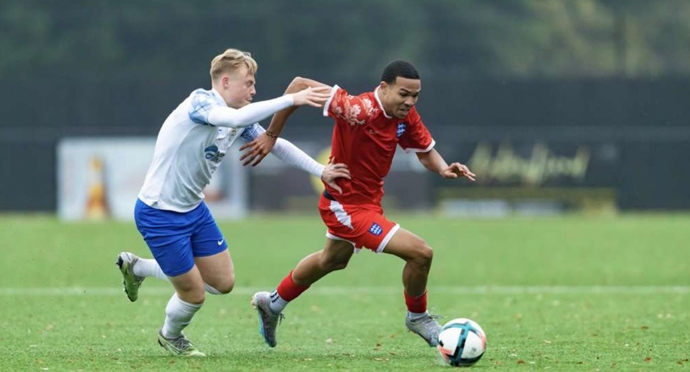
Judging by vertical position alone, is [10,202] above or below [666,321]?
below

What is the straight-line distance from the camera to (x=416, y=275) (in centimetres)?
907

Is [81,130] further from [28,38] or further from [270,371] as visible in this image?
[270,371]

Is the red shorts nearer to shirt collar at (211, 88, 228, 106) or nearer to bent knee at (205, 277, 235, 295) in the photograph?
bent knee at (205, 277, 235, 295)

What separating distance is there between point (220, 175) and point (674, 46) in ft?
42.8

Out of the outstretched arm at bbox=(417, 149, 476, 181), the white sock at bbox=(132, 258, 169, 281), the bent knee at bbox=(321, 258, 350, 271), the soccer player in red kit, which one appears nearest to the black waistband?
the soccer player in red kit

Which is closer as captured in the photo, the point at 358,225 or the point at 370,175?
the point at 358,225

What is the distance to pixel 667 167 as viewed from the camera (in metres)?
30.2

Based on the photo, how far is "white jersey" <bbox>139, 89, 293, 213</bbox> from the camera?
8609 mm

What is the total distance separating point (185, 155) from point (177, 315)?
1.07m

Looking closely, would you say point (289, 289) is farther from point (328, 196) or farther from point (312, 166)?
point (312, 166)

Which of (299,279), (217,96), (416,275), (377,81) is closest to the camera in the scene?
(217,96)

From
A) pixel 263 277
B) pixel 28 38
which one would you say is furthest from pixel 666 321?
pixel 28 38

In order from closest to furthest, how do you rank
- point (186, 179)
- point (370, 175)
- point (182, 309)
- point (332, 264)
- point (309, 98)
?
1. point (309, 98)
2. point (186, 179)
3. point (182, 309)
4. point (370, 175)
5. point (332, 264)

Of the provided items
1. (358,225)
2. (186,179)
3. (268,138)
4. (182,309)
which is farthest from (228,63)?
(182,309)
